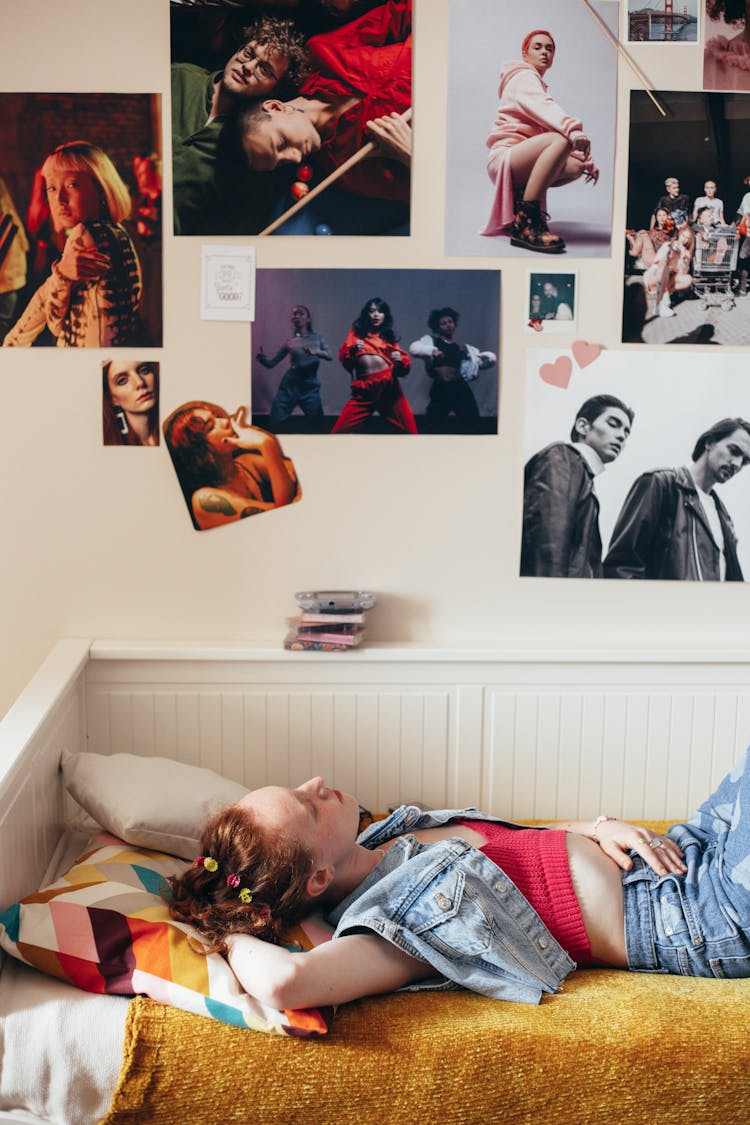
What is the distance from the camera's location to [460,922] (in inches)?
62.6

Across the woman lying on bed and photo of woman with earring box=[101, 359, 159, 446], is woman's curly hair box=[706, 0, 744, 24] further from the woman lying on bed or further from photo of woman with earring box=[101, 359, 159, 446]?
the woman lying on bed

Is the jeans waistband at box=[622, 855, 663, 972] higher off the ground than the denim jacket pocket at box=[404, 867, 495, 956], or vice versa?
the denim jacket pocket at box=[404, 867, 495, 956]

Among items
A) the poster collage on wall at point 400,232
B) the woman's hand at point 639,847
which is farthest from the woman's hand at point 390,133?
the woman's hand at point 639,847

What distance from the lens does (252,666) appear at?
247 cm

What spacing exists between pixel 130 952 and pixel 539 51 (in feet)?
6.77

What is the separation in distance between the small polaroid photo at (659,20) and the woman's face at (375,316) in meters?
0.83

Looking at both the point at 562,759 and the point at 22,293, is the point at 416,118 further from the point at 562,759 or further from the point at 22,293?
the point at 562,759

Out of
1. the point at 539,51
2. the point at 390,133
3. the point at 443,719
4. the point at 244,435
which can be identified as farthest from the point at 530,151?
the point at 443,719

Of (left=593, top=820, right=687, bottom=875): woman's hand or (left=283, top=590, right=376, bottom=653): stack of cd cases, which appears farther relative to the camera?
(left=283, top=590, right=376, bottom=653): stack of cd cases

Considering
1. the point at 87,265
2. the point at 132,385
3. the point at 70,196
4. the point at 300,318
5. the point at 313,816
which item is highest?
the point at 70,196

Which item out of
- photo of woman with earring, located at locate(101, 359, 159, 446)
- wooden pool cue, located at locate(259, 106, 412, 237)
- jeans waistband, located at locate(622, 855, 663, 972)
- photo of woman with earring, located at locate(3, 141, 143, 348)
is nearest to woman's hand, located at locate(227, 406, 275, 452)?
photo of woman with earring, located at locate(101, 359, 159, 446)

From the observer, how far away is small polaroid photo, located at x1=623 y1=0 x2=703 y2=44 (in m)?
2.41

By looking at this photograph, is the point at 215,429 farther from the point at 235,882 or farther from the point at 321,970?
the point at 321,970

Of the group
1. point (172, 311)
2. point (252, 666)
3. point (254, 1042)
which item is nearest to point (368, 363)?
point (172, 311)
